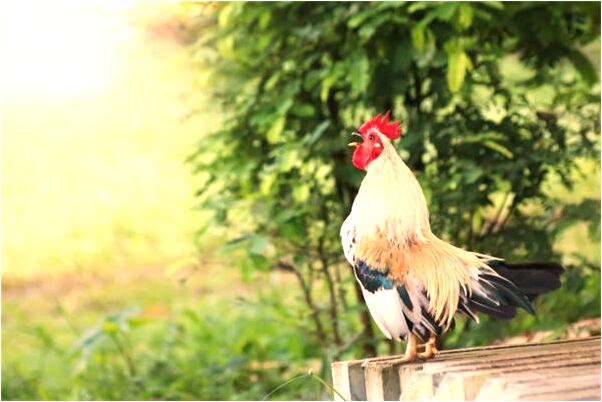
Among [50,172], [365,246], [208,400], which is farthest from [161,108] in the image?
[365,246]

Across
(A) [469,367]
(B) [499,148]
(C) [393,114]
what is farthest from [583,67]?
(A) [469,367]

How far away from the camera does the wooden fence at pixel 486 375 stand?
2799 mm

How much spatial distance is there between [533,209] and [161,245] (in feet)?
16.0

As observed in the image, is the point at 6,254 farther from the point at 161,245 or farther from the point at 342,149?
the point at 342,149

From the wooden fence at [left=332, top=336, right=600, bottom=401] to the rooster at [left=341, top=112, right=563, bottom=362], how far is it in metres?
0.13

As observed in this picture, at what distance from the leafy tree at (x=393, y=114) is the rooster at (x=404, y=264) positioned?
1.65m

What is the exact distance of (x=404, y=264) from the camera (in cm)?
308

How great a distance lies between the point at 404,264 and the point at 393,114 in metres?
2.40

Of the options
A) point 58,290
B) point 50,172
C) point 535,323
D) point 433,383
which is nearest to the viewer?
point 433,383

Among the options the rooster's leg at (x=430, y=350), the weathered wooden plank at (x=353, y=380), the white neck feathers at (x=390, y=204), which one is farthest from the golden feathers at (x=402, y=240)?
the weathered wooden plank at (x=353, y=380)

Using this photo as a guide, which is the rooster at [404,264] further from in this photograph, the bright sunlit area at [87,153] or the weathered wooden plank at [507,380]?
the bright sunlit area at [87,153]

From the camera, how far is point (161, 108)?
11.6 meters

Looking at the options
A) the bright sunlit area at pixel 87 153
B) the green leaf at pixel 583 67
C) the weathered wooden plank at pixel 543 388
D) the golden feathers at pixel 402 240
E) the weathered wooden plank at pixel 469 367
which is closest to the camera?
the weathered wooden plank at pixel 543 388

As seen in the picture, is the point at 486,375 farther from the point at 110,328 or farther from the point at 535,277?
the point at 110,328
